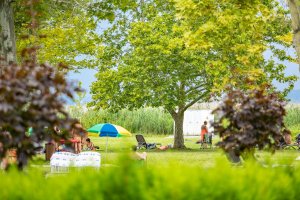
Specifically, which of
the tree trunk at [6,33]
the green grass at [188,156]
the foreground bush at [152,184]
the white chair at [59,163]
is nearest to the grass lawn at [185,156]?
the green grass at [188,156]

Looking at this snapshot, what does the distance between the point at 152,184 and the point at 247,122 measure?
20.1ft

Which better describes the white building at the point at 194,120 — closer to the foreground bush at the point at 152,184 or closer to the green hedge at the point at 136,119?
the green hedge at the point at 136,119

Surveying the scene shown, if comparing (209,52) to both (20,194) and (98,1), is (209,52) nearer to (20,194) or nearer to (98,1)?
(98,1)

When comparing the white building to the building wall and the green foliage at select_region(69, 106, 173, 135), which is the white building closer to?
the building wall

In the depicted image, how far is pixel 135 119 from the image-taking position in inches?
2222

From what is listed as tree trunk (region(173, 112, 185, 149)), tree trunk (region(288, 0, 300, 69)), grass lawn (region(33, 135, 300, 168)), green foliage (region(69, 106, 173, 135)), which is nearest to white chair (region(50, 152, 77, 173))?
grass lawn (region(33, 135, 300, 168))

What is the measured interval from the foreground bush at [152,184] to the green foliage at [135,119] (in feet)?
162

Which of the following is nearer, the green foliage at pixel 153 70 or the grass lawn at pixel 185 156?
the grass lawn at pixel 185 156

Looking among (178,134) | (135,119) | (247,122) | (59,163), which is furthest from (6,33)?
(135,119)

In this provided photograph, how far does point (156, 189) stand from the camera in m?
4.43

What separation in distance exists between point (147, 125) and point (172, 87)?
20.3 m

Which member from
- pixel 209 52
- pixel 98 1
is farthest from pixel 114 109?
pixel 98 1

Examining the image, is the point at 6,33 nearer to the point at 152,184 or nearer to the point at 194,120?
the point at 152,184

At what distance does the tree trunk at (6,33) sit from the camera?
17016 millimetres
